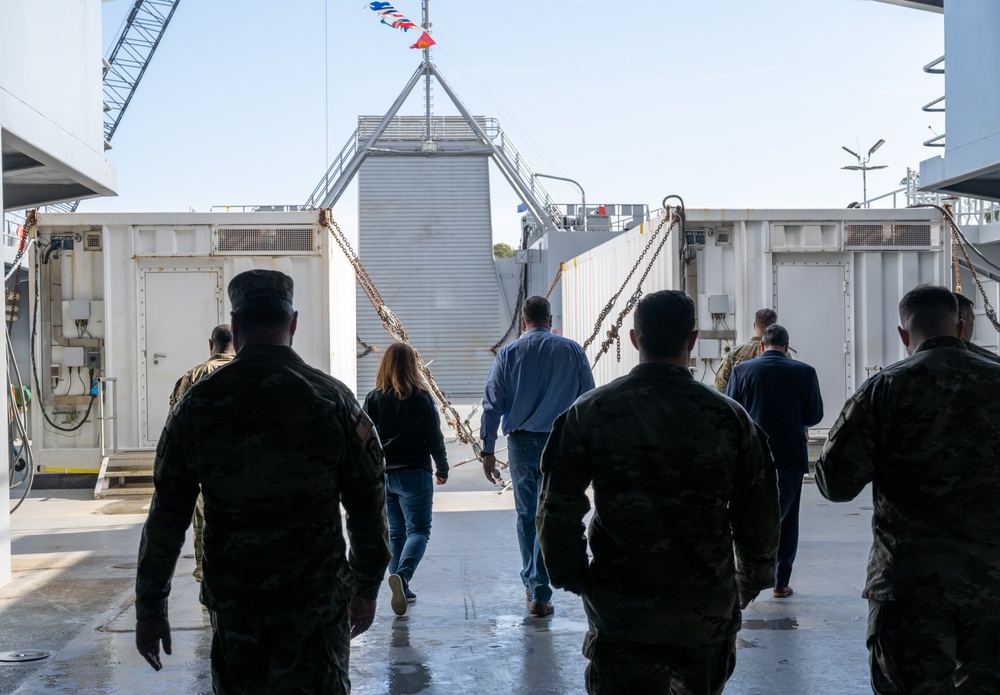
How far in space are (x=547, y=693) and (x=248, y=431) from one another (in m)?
2.25

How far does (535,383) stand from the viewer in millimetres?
6070

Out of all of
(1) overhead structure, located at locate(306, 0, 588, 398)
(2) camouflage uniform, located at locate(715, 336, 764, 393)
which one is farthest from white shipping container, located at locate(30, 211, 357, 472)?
(1) overhead structure, located at locate(306, 0, 588, 398)

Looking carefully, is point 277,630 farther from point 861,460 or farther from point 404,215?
point 404,215

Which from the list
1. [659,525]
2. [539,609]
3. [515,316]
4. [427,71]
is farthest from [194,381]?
[427,71]

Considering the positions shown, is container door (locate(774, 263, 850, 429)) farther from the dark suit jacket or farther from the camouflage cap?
the camouflage cap

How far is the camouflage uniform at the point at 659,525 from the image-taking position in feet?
9.18

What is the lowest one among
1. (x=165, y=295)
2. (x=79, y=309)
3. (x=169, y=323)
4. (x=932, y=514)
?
(x=932, y=514)

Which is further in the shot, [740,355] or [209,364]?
[740,355]

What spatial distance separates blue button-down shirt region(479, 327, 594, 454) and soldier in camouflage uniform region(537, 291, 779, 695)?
3.02m

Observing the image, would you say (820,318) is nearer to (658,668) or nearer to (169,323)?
(169,323)

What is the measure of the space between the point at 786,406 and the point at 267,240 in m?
6.89

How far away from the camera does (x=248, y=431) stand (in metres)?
2.91

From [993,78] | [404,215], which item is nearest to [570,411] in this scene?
[993,78]

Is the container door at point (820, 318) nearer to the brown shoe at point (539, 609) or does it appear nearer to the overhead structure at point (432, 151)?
the brown shoe at point (539, 609)
